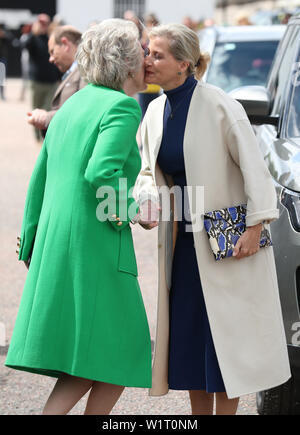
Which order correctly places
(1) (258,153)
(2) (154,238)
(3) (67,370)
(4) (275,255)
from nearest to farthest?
(3) (67,370), (1) (258,153), (4) (275,255), (2) (154,238)

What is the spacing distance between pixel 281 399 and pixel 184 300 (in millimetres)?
881

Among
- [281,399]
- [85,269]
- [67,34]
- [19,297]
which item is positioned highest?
[85,269]

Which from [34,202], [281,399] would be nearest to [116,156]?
[34,202]

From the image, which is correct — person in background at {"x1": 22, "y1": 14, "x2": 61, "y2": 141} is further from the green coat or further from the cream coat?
the green coat

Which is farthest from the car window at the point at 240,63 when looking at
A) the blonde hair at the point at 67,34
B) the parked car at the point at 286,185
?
the parked car at the point at 286,185

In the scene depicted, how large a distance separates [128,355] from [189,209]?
0.64 metres

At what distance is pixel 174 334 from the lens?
3619mm

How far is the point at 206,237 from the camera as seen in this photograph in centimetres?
351

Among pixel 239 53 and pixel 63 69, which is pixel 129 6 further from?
pixel 63 69

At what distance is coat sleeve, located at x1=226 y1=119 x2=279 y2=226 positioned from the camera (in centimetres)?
339

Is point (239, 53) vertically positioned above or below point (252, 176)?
below

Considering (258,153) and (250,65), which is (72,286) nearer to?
(258,153)

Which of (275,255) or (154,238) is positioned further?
(154,238)
